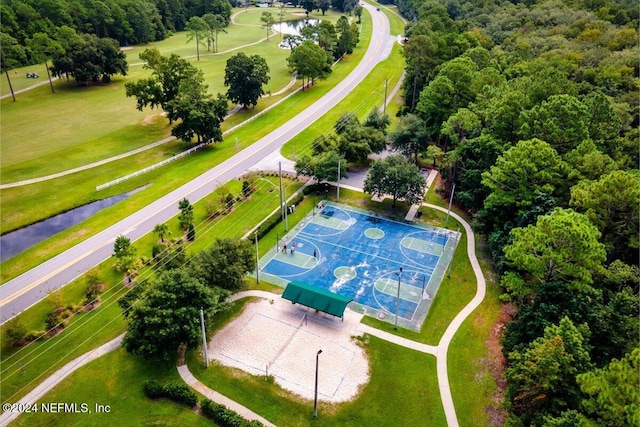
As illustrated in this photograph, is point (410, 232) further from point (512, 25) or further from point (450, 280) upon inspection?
point (512, 25)

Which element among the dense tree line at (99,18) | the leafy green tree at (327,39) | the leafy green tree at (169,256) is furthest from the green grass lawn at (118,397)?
the leafy green tree at (327,39)

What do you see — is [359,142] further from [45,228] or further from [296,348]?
[45,228]

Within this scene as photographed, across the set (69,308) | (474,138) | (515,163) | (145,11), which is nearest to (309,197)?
(474,138)

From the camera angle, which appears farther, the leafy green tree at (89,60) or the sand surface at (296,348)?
the leafy green tree at (89,60)

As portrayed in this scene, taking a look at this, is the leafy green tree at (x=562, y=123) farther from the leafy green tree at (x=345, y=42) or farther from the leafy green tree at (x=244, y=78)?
the leafy green tree at (x=345, y=42)

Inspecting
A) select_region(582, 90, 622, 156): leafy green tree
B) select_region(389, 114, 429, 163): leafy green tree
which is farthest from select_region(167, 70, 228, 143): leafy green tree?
select_region(582, 90, 622, 156): leafy green tree
